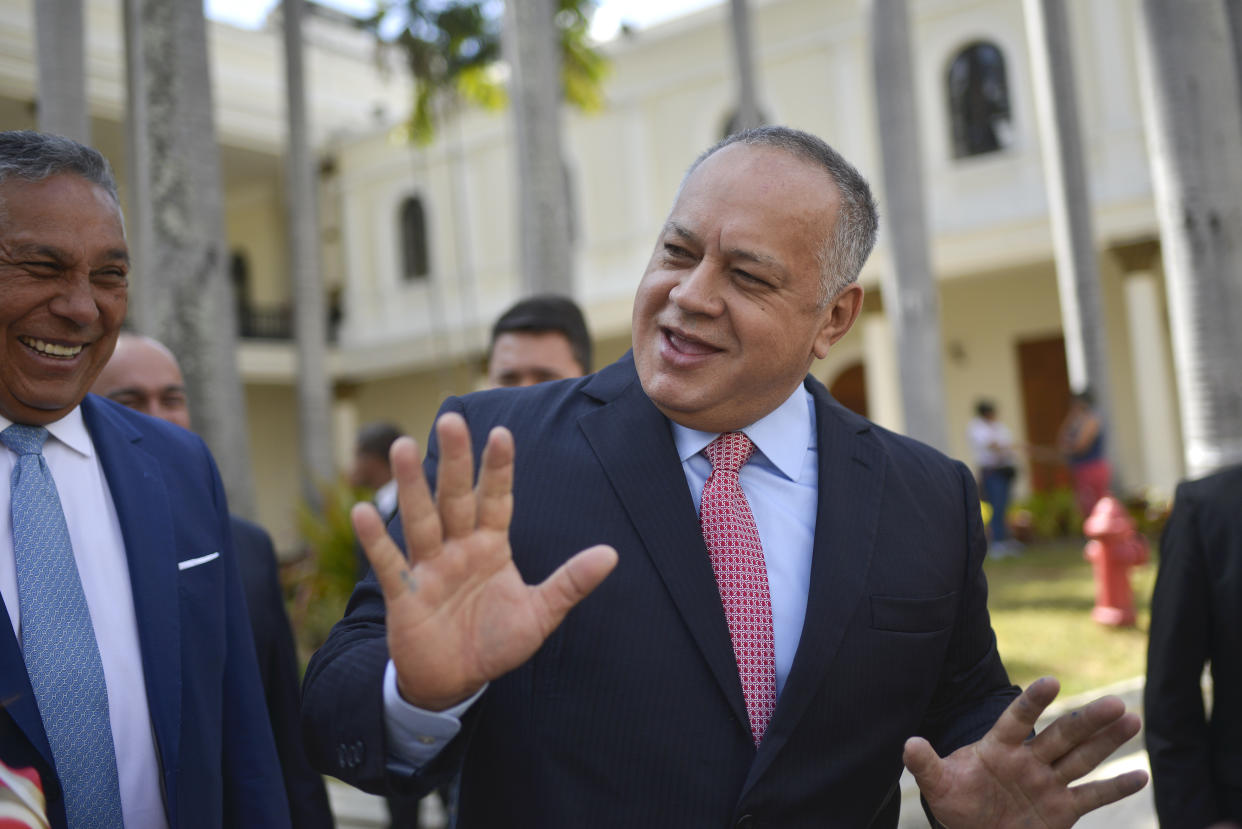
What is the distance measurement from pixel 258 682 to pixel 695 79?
56.8 feet

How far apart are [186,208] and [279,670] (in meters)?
5.35

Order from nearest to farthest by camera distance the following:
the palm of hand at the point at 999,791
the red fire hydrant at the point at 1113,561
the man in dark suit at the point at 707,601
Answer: the man in dark suit at the point at 707,601, the palm of hand at the point at 999,791, the red fire hydrant at the point at 1113,561

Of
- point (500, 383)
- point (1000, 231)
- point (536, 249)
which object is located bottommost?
point (500, 383)

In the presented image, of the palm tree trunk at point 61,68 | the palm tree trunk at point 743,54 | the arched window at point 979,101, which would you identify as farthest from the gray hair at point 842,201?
the arched window at point 979,101

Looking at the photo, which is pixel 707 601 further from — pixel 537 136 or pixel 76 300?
pixel 537 136

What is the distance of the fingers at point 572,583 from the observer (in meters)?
1.53

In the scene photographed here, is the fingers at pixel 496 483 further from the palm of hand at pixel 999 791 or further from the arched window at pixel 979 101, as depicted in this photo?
the arched window at pixel 979 101

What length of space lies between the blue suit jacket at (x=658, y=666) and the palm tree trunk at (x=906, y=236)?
817cm

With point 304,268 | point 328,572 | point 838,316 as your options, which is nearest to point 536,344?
point 838,316

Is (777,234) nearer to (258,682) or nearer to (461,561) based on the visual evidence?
(461,561)

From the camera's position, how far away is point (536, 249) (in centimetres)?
841

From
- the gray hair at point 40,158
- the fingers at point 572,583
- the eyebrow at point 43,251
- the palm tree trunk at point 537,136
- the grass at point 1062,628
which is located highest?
the palm tree trunk at point 537,136

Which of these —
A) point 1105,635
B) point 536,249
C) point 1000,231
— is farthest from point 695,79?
point 1105,635

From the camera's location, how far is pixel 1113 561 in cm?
764
